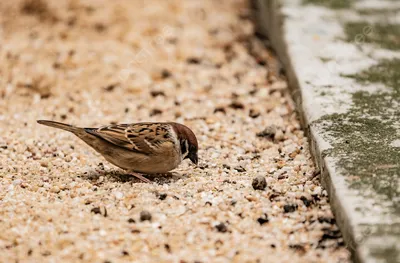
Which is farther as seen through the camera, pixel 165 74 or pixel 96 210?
pixel 165 74

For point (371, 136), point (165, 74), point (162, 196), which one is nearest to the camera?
point (162, 196)

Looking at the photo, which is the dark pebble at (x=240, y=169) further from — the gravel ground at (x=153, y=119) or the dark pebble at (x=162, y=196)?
the dark pebble at (x=162, y=196)

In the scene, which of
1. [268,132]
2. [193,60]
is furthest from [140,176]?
[193,60]

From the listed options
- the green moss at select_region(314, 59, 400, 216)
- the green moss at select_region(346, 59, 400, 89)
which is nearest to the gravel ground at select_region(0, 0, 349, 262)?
the green moss at select_region(314, 59, 400, 216)

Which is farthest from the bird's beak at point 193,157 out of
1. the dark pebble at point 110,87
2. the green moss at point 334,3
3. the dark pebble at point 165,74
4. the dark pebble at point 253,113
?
the green moss at point 334,3

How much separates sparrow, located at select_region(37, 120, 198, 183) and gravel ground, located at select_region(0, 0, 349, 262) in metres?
0.12

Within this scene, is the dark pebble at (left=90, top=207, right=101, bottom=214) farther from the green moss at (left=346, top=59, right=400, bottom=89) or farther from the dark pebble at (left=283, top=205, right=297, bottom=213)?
the green moss at (left=346, top=59, right=400, bottom=89)

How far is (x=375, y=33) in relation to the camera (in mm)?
5391

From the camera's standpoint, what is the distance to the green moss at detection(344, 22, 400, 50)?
523 centimetres

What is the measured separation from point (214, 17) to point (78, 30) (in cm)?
145

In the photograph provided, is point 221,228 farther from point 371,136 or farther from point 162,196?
point 371,136

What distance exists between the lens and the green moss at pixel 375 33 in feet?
17.2

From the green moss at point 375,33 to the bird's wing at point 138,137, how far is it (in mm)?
2149

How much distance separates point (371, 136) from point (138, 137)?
131 centimetres
